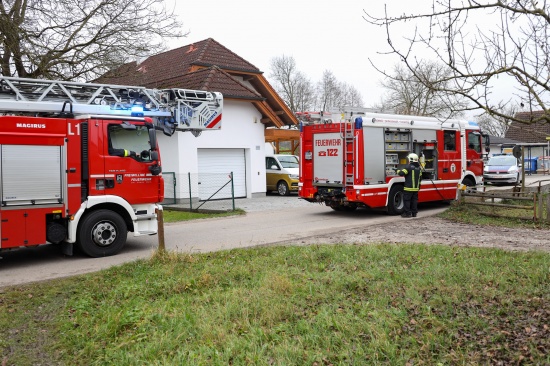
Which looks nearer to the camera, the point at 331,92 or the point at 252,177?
the point at 252,177

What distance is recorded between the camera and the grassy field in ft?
14.6

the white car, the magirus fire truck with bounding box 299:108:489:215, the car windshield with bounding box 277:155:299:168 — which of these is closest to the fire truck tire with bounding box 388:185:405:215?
the magirus fire truck with bounding box 299:108:489:215

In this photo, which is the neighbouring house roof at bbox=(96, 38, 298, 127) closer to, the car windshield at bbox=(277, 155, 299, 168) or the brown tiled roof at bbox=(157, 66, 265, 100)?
the brown tiled roof at bbox=(157, 66, 265, 100)

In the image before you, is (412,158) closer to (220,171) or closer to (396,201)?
(396,201)

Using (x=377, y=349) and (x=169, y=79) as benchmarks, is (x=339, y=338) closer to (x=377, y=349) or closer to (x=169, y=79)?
(x=377, y=349)

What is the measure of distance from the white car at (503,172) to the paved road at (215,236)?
1354cm

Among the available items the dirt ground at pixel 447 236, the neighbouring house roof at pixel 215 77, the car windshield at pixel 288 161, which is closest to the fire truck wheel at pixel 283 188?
the car windshield at pixel 288 161

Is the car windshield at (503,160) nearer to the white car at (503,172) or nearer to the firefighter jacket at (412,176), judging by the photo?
the white car at (503,172)

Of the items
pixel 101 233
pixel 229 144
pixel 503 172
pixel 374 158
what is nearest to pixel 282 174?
pixel 229 144

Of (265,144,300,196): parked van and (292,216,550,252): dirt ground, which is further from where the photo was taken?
(265,144,300,196): parked van

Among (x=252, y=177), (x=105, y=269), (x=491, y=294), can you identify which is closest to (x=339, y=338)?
(x=491, y=294)

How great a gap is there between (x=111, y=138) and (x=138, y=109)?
87cm

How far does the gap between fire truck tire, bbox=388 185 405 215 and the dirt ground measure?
6.77 ft

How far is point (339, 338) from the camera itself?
15.2 ft
